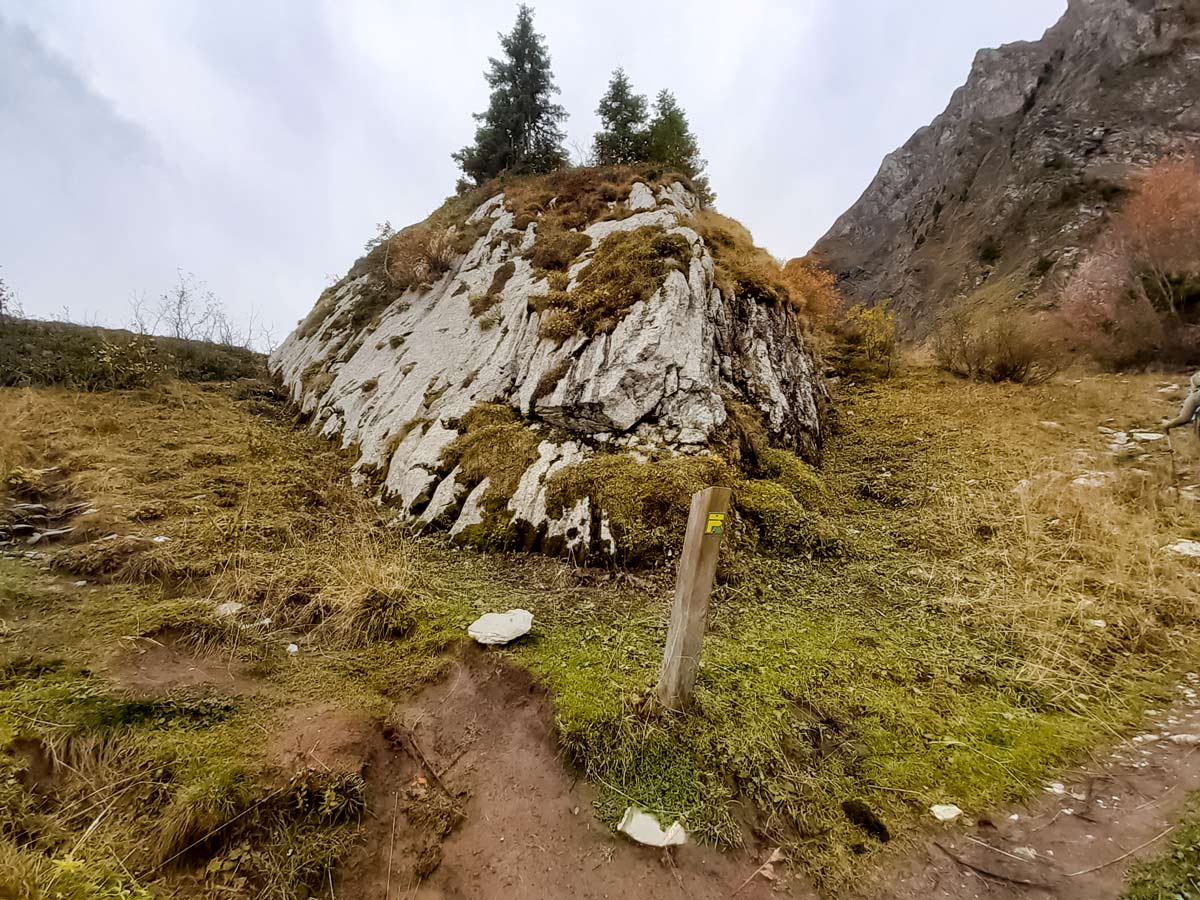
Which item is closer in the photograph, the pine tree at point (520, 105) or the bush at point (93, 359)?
the bush at point (93, 359)

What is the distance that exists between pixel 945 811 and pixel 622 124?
17.3 m

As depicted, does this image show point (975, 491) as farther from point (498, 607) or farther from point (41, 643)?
point (41, 643)

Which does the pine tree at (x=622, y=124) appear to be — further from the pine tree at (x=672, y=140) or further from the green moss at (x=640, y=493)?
the green moss at (x=640, y=493)

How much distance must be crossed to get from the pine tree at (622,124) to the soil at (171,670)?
15680mm

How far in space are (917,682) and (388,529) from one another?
244 inches

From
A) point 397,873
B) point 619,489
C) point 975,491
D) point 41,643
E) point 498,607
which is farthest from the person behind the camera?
point 975,491

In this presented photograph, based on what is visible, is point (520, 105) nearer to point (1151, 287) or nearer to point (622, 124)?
point (622, 124)

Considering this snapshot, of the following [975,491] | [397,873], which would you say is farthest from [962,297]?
[397,873]

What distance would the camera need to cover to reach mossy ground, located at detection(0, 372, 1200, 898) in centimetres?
265

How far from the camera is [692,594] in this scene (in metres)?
3.28

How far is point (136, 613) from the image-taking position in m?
3.88

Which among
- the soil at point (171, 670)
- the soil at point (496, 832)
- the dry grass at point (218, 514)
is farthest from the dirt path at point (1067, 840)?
the soil at point (171, 670)

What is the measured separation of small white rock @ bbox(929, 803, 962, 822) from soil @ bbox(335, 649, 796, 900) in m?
1.16

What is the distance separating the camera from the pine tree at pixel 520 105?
17.2 m
